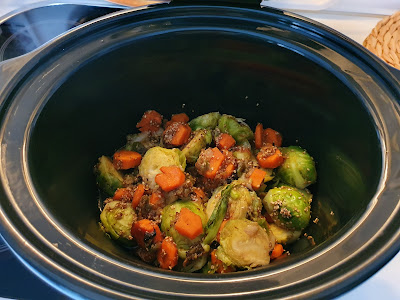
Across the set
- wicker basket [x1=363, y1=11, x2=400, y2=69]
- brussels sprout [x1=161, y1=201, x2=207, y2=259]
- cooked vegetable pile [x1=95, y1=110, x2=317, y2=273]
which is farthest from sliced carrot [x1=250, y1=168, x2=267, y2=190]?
wicker basket [x1=363, y1=11, x2=400, y2=69]

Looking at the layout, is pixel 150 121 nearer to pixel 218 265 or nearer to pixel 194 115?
pixel 194 115

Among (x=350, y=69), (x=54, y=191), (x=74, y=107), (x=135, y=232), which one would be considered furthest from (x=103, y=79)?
(x=350, y=69)

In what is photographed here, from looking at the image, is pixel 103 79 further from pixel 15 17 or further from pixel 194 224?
pixel 15 17

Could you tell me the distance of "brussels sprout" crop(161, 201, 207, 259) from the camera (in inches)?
50.3

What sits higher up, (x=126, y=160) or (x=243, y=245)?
(x=126, y=160)

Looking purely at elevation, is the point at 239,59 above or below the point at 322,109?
above

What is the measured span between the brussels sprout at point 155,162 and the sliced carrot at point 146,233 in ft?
0.53

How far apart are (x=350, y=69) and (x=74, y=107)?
38.1 inches

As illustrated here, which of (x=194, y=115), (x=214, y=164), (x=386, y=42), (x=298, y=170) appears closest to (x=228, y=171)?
(x=214, y=164)

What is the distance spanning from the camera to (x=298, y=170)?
1.45 metres

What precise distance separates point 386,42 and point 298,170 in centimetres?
81

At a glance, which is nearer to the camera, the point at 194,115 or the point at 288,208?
the point at 288,208

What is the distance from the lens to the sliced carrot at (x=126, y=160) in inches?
60.4

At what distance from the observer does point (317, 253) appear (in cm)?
90
